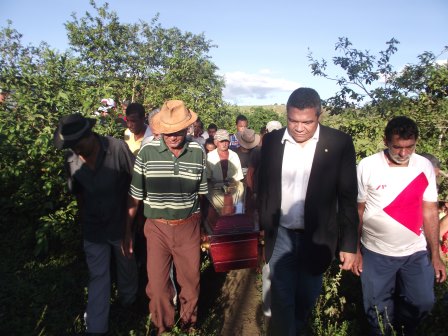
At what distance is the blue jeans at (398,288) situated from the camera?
2.54 meters

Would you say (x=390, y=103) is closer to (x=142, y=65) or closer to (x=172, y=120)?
(x=172, y=120)

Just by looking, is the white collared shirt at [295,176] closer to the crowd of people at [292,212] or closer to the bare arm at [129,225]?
the crowd of people at [292,212]

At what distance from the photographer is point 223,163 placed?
5.33 meters

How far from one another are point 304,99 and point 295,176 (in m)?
0.58

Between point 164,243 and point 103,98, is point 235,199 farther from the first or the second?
point 103,98

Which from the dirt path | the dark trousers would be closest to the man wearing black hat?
the dark trousers

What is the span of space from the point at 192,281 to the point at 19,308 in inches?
70.8

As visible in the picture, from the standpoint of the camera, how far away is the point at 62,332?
117 inches

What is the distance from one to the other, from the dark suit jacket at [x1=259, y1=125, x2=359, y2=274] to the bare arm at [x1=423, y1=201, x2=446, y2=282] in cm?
62

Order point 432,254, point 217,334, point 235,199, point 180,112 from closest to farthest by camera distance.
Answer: point 432,254 < point 180,112 < point 217,334 < point 235,199

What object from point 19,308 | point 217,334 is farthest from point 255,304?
point 19,308

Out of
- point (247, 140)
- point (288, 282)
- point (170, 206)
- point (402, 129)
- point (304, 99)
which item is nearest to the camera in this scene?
point (304, 99)

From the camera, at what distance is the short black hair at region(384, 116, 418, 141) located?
247cm

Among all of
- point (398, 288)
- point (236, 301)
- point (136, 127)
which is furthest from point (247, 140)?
point (398, 288)
